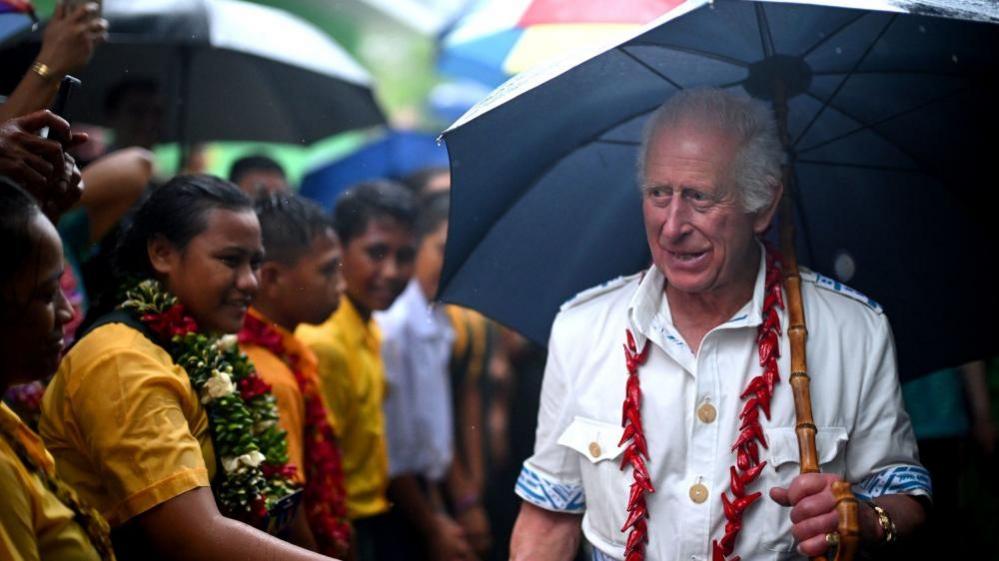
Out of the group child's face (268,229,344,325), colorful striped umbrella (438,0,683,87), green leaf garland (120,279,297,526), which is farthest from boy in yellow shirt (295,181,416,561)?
green leaf garland (120,279,297,526)

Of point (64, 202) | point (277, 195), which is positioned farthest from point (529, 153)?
point (277, 195)

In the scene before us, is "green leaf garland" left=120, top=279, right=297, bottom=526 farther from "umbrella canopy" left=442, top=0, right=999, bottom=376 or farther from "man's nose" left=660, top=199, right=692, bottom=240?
"man's nose" left=660, top=199, right=692, bottom=240

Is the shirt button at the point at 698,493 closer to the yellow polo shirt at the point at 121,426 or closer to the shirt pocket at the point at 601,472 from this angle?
the shirt pocket at the point at 601,472

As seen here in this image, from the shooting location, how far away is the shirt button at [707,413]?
3557 millimetres

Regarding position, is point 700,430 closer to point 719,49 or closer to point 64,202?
point 719,49

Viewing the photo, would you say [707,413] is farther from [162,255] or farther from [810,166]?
[162,255]

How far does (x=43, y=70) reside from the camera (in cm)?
380

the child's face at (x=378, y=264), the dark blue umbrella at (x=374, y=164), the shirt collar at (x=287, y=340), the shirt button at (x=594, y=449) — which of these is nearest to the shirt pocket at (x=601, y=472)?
the shirt button at (x=594, y=449)

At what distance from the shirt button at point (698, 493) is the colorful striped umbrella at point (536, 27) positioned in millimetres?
1730

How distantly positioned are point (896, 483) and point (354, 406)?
9.51 ft

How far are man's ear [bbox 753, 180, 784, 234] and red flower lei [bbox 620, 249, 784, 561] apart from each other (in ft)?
0.82

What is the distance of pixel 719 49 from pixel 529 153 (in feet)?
→ 2.33

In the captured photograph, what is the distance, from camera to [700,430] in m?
3.56

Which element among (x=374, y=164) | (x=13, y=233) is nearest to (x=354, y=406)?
(x=13, y=233)
